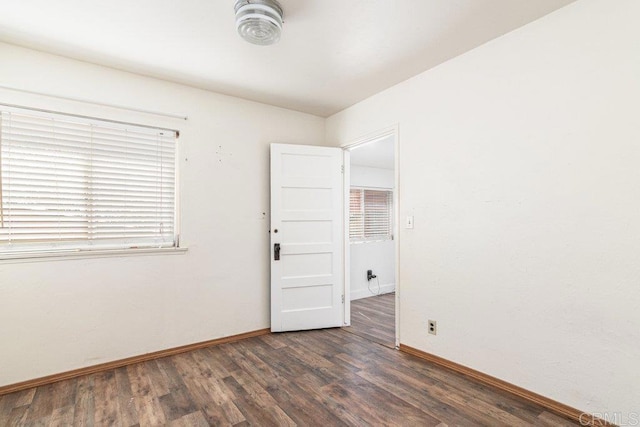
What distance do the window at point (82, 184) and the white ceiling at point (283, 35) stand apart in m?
0.59

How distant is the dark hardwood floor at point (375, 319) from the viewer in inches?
129

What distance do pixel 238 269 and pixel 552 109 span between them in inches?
116

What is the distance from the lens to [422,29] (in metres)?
2.10

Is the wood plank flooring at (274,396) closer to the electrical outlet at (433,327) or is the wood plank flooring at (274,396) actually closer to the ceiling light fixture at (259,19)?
the electrical outlet at (433,327)


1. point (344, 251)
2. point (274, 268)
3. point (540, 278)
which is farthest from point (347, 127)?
point (540, 278)

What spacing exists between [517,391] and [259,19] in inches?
115

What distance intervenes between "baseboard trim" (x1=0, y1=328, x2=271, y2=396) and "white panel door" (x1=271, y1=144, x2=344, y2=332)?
0.45 metres

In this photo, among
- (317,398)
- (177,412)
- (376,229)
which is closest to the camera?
(177,412)

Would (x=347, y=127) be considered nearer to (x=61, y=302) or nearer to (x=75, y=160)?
(x=75, y=160)

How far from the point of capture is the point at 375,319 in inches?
154

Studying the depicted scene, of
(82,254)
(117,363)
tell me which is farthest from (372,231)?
(82,254)

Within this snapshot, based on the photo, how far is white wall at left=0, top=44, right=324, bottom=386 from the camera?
91.0 inches

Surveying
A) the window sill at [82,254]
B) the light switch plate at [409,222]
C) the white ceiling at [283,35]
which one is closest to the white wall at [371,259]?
the light switch plate at [409,222]

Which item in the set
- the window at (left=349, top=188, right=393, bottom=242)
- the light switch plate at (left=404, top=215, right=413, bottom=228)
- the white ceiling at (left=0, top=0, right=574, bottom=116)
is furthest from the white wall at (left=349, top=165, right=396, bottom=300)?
the white ceiling at (left=0, top=0, right=574, bottom=116)
